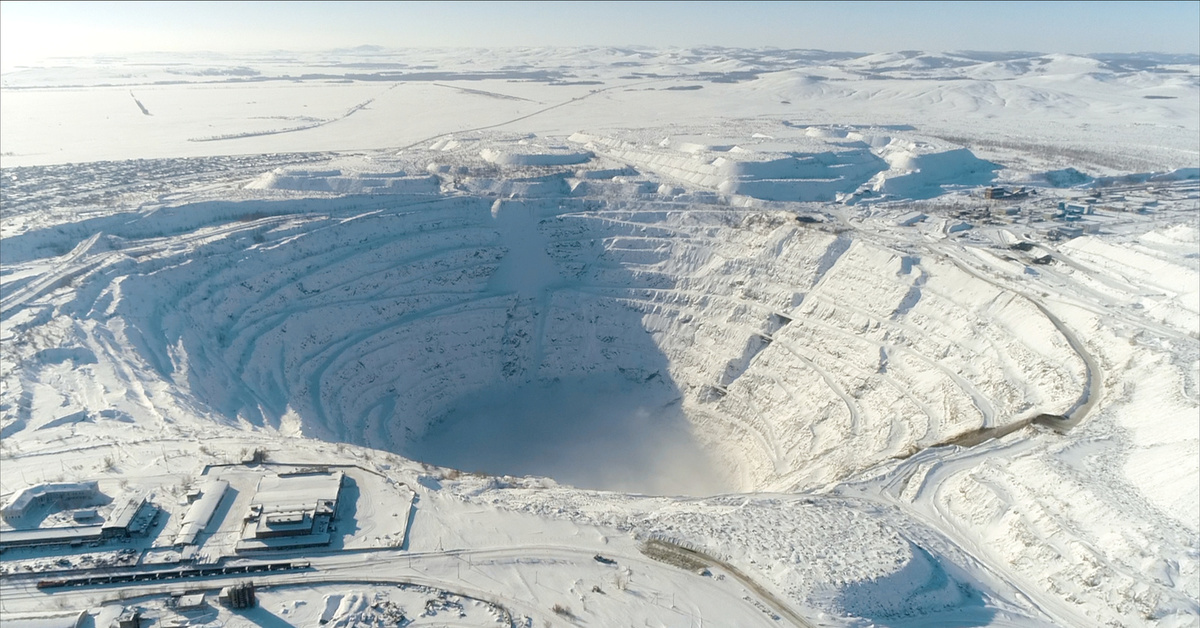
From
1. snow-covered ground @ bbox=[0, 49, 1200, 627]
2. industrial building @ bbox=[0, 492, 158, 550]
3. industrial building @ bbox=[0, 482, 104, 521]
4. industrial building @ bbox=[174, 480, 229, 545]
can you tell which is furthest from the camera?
industrial building @ bbox=[0, 482, 104, 521]

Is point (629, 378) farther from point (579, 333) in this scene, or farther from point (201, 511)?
point (201, 511)

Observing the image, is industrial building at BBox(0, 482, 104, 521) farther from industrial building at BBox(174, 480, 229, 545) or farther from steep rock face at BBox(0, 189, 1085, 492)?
steep rock face at BBox(0, 189, 1085, 492)

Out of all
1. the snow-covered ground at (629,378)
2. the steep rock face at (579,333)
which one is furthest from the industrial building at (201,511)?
the steep rock face at (579,333)

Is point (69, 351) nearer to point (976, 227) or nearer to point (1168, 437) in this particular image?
point (1168, 437)

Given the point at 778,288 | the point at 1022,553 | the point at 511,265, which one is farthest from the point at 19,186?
the point at 1022,553

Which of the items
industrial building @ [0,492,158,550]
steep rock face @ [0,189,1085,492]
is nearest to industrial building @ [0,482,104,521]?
industrial building @ [0,492,158,550]

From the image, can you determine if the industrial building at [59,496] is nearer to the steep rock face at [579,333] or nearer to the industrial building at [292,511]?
the industrial building at [292,511]
